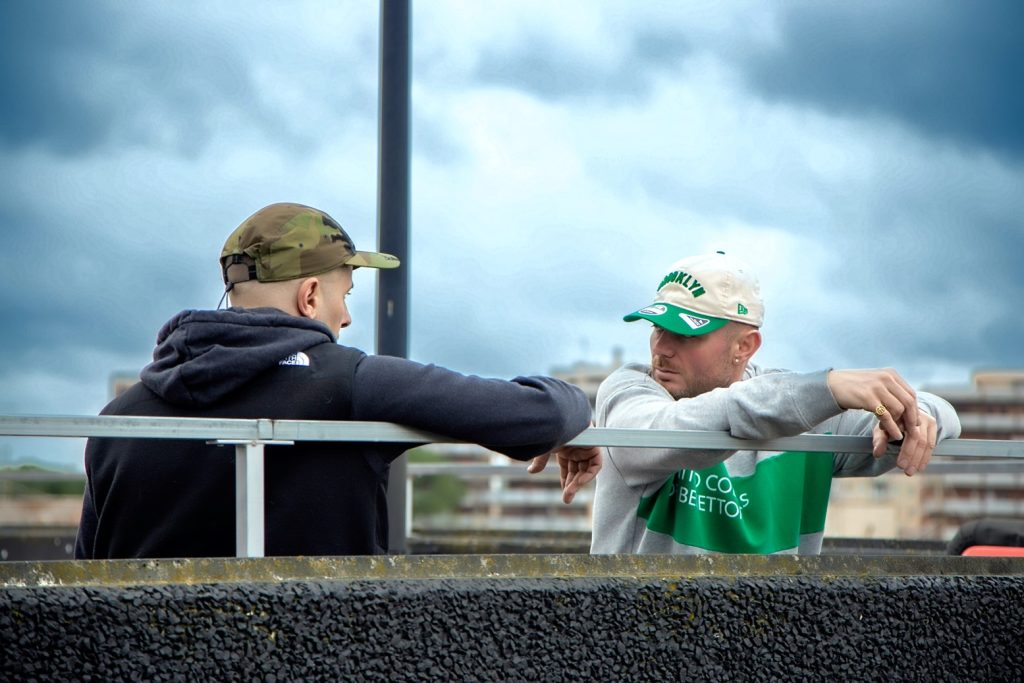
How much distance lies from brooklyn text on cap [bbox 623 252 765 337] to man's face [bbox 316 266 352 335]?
0.83 metres

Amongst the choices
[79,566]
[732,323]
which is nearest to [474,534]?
[732,323]

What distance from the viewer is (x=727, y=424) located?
2.81 meters

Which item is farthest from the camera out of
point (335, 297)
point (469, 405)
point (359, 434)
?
point (335, 297)

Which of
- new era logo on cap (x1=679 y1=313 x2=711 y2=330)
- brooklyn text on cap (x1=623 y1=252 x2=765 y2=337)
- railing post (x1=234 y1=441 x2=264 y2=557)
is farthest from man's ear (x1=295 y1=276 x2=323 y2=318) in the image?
new era logo on cap (x1=679 y1=313 x2=711 y2=330)

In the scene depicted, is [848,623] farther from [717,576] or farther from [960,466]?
[960,466]

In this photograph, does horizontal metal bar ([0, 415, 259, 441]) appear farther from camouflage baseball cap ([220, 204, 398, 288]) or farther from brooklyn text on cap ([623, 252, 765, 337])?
brooklyn text on cap ([623, 252, 765, 337])

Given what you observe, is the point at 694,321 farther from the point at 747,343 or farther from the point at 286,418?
the point at 286,418

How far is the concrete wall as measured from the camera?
2041 millimetres

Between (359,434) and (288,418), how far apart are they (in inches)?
10.0

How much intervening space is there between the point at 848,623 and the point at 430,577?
2.77 feet

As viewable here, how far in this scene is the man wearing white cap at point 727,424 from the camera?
2729mm

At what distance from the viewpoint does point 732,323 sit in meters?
3.49

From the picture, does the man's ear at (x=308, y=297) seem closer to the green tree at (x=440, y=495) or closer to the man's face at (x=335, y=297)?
the man's face at (x=335, y=297)

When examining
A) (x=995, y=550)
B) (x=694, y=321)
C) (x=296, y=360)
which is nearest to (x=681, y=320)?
(x=694, y=321)
